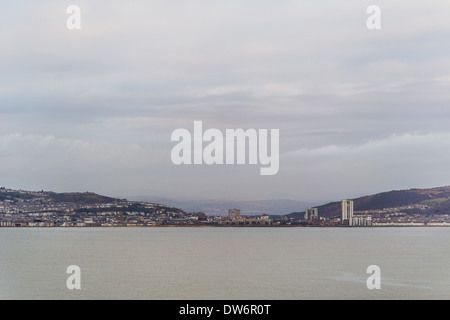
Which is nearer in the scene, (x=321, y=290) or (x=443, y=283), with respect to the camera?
(x=321, y=290)

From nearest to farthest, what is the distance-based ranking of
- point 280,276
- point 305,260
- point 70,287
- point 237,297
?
point 237,297, point 70,287, point 280,276, point 305,260
